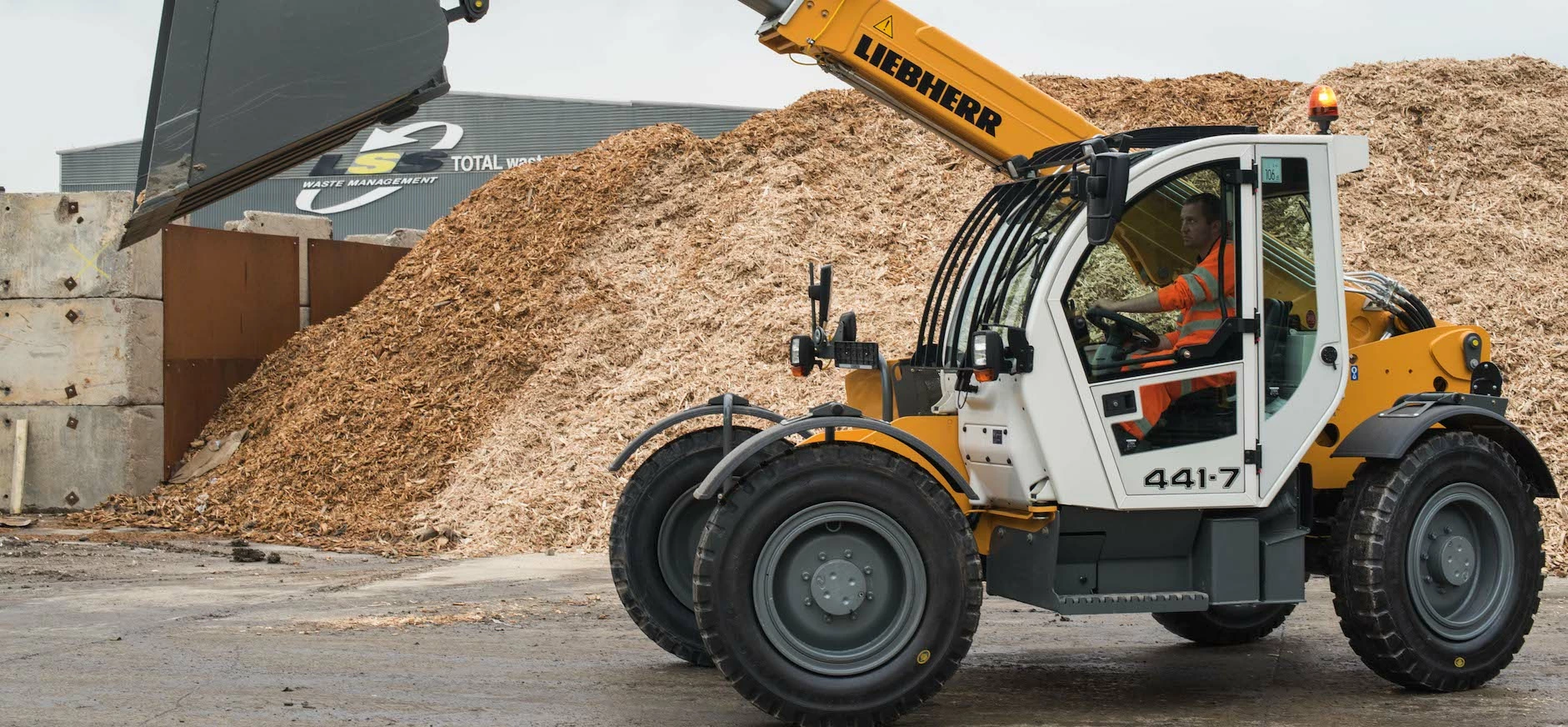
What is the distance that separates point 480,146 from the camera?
37.4 metres

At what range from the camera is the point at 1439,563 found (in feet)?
21.7

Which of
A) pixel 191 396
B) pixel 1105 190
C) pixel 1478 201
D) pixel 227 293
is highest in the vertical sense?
pixel 1478 201

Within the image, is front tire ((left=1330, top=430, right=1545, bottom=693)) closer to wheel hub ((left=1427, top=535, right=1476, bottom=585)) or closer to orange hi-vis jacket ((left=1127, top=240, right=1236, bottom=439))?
wheel hub ((left=1427, top=535, right=1476, bottom=585))

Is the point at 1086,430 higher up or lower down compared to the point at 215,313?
lower down

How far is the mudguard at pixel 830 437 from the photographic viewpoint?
18.8ft

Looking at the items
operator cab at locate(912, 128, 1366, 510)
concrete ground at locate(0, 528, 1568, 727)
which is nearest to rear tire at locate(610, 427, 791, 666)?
concrete ground at locate(0, 528, 1568, 727)

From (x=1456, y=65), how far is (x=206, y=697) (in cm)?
1760

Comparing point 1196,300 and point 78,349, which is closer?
point 1196,300

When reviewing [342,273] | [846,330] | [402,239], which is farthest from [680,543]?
[402,239]

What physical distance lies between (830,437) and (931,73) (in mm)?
2587

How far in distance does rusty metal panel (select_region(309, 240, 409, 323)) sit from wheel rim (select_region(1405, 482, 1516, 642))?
13.8 metres

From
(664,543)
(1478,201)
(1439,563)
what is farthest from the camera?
(1478,201)

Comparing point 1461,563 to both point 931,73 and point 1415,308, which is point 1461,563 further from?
point 931,73

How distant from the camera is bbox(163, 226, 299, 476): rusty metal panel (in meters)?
15.2
